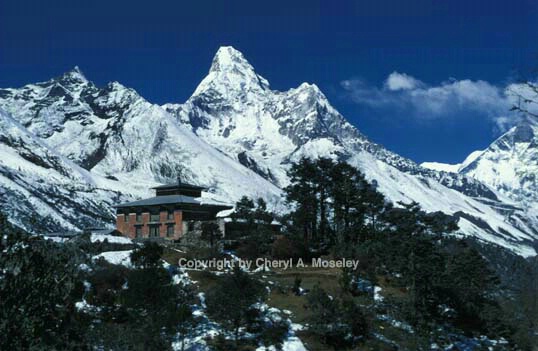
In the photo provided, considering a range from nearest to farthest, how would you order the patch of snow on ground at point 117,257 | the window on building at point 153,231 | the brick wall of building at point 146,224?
the patch of snow on ground at point 117,257 → the brick wall of building at point 146,224 → the window on building at point 153,231

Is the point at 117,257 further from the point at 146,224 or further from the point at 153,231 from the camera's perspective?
the point at 146,224

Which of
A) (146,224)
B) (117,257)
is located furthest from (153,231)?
(117,257)

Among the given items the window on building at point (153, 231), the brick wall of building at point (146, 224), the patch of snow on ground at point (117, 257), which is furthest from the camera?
the window on building at point (153, 231)

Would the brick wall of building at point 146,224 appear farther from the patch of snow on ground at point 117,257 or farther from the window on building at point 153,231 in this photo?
Answer: the patch of snow on ground at point 117,257

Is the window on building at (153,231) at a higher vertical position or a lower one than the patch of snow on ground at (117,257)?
higher

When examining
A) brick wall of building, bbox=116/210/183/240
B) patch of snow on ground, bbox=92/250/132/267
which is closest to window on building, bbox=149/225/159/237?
brick wall of building, bbox=116/210/183/240

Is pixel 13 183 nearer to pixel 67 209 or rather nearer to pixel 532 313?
pixel 67 209

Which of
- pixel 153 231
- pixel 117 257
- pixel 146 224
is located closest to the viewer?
pixel 117 257

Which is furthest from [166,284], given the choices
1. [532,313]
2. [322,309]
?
[532,313]

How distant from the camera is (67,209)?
586ft

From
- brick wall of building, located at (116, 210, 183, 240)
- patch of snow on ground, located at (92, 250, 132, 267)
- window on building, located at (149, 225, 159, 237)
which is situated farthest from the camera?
window on building, located at (149, 225, 159, 237)

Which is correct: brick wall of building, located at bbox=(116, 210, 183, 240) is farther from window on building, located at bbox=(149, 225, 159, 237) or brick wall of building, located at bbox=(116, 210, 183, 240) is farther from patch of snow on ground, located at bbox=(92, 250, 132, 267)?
patch of snow on ground, located at bbox=(92, 250, 132, 267)

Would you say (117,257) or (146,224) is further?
(146,224)

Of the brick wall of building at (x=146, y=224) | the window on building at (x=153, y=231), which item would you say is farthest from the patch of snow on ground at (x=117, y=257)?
the window on building at (x=153, y=231)
